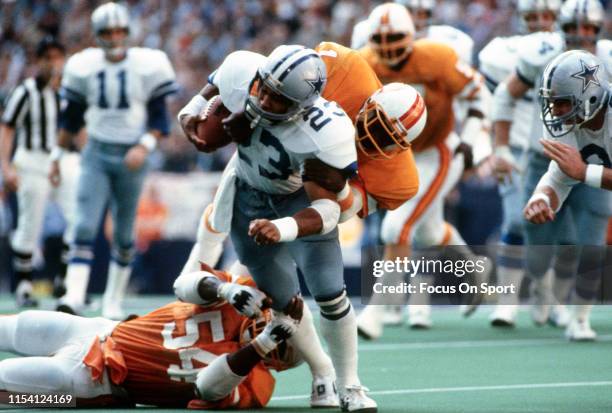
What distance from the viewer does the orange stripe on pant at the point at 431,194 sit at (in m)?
8.25

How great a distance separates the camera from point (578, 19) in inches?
292

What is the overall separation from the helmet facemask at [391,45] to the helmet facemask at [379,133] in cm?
269

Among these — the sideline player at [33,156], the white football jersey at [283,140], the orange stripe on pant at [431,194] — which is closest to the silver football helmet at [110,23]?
the sideline player at [33,156]

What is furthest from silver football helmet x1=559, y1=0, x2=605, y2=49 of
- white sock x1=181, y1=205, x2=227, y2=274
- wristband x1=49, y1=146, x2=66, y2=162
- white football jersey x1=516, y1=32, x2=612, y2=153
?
wristband x1=49, y1=146, x2=66, y2=162

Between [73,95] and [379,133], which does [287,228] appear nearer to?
[379,133]

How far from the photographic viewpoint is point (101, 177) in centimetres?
900

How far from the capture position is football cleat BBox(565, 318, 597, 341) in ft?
25.7

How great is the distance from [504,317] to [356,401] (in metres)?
4.03

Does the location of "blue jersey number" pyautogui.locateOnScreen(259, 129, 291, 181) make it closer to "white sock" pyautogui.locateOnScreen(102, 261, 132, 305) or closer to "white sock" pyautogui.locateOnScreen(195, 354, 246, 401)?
"white sock" pyautogui.locateOnScreen(195, 354, 246, 401)

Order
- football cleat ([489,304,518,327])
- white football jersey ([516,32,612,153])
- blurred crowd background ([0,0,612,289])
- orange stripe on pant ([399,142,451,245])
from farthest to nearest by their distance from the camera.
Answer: blurred crowd background ([0,0,612,289]) < football cleat ([489,304,518,327]) < orange stripe on pant ([399,142,451,245]) < white football jersey ([516,32,612,153])

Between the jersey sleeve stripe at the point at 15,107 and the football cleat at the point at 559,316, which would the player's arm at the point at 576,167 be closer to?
the football cleat at the point at 559,316

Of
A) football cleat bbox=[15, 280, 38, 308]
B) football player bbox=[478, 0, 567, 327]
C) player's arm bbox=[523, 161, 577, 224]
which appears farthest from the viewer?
football cleat bbox=[15, 280, 38, 308]

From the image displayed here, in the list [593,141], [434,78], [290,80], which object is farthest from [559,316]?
[290,80]

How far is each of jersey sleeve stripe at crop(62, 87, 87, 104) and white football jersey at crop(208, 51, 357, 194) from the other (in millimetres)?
4108
